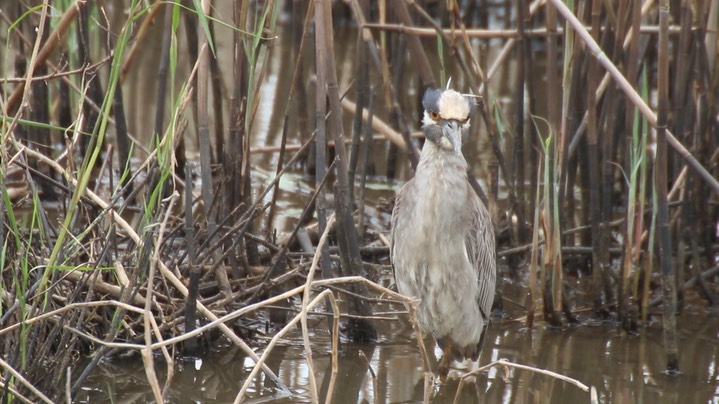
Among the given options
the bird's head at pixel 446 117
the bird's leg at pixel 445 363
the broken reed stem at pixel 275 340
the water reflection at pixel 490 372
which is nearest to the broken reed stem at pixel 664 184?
the water reflection at pixel 490 372

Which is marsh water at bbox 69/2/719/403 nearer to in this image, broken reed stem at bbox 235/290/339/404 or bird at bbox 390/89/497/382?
bird at bbox 390/89/497/382

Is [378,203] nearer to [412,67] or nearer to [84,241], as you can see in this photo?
[84,241]

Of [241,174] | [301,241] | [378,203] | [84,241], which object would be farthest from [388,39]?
[84,241]

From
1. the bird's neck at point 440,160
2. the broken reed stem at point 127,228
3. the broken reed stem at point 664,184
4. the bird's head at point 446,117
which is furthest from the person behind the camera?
the bird's neck at point 440,160

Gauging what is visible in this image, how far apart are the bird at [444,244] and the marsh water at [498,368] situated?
0.24 m

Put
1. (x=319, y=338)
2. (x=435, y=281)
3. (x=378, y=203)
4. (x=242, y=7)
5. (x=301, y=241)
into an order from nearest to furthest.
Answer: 1. (x=242, y=7)
2. (x=435, y=281)
3. (x=319, y=338)
4. (x=301, y=241)
5. (x=378, y=203)

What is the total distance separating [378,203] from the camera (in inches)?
233

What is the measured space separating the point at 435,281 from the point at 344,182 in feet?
1.95

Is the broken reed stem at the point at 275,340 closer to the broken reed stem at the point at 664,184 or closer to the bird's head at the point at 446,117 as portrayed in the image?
the bird's head at the point at 446,117

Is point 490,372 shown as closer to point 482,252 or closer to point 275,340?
point 482,252

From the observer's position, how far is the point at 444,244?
418 centimetres

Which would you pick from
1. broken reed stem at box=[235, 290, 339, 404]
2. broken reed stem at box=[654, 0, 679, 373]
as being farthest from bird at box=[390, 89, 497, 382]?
broken reed stem at box=[235, 290, 339, 404]

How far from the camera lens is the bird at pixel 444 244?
162 inches

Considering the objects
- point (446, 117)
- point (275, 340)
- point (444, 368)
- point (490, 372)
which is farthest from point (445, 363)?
point (275, 340)
